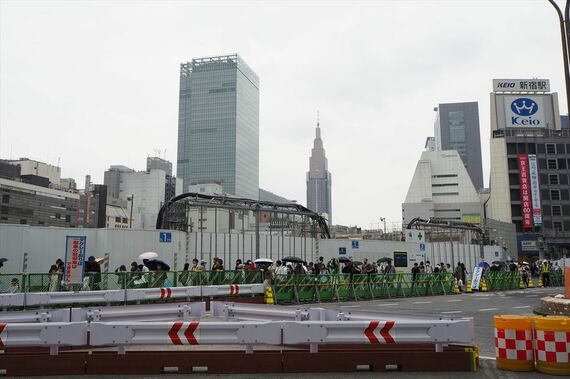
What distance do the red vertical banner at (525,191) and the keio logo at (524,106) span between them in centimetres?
892

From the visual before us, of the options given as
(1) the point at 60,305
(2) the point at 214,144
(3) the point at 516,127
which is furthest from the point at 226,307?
(2) the point at 214,144

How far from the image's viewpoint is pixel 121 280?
19234 mm

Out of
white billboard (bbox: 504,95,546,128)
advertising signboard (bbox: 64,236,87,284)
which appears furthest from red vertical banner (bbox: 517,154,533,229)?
advertising signboard (bbox: 64,236,87,284)

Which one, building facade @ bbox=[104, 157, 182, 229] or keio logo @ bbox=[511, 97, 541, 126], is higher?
keio logo @ bbox=[511, 97, 541, 126]

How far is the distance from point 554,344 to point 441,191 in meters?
125

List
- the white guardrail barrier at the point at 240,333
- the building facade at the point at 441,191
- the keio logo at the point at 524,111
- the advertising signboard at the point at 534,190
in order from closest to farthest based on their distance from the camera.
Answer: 1. the white guardrail barrier at the point at 240,333
2. the advertising signboard at the point at 534,190
3. the keio logo at the point at 524,111
4. the building facade at the point at 441,191

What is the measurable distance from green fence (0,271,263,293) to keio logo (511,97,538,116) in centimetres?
8195

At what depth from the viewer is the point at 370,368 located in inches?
316

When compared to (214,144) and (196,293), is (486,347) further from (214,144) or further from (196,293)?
(214,144)

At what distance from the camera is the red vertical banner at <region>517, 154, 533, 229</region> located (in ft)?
285

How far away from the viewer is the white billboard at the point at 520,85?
90.6 m

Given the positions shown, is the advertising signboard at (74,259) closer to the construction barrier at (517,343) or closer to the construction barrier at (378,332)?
the construction barrier at (378,332)

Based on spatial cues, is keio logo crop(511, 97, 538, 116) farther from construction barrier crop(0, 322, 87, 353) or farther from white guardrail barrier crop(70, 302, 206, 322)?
construction barrier crop(0, 322, 87, 353)

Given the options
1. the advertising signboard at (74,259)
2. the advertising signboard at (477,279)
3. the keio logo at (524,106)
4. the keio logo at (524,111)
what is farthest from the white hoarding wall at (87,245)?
the keio logo at (524,106)
